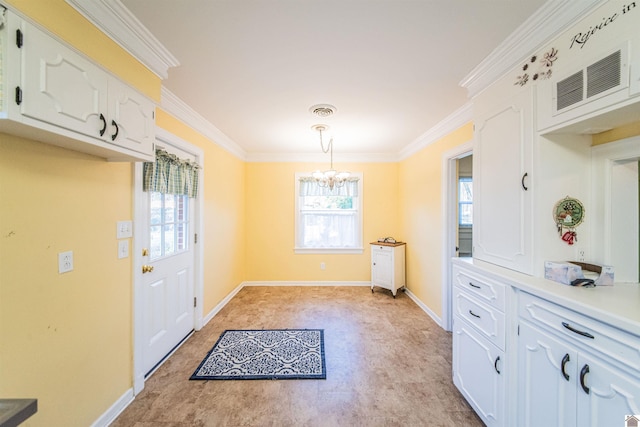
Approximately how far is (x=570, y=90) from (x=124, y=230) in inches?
113

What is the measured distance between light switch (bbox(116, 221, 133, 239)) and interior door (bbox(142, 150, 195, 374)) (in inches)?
8.1

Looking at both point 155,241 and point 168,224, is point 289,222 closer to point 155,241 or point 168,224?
point 168,224

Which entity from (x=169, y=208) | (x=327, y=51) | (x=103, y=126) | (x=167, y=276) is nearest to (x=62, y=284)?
(x=103, y=126)

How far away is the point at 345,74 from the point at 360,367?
8.41 feet

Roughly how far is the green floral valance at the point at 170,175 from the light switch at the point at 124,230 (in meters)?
0.38

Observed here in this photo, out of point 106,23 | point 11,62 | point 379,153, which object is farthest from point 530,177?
point 379,153

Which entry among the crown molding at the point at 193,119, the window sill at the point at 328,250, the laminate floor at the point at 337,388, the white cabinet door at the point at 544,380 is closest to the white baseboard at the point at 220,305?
the laminate floor at the point at 337,388

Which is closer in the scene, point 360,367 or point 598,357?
point 598,357

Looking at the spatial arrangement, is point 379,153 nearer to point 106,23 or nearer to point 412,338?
point 412,338

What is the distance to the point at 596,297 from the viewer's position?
113 cm

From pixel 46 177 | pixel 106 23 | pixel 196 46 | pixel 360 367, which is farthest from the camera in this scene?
pixel 360 367

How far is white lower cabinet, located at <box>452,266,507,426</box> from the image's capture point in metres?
1.52

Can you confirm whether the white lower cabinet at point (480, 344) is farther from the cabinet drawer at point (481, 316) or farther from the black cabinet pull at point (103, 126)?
the black cabinet pull at point (103, 126)

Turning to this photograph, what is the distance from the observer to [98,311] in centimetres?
159
